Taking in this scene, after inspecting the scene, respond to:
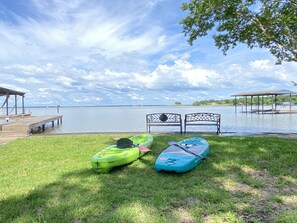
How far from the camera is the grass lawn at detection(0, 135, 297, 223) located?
339cm

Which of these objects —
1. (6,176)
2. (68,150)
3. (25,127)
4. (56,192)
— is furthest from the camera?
(25,127)

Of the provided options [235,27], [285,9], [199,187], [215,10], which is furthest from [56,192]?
[285,9]

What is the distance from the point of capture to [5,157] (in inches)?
280

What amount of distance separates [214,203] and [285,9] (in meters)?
6.91

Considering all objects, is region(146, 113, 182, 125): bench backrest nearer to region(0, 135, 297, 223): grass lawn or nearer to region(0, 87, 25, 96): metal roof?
region(0, 135, 297, 223): grass lawn

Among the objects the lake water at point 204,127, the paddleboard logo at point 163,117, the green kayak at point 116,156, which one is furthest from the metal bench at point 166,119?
the green kayak at point 116,156

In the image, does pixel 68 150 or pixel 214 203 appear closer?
pixel 214 203

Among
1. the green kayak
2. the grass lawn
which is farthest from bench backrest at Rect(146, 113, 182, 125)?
the green kayak

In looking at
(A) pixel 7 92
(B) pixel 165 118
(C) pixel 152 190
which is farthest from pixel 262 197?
(A) pixel 7 92

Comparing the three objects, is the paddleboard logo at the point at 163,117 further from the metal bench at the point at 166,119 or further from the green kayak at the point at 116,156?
the green kayak at the point at 116,156

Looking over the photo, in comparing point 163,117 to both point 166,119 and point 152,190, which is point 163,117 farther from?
point 152,190

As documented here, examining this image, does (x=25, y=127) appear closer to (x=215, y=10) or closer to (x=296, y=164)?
(x=215, y=10)

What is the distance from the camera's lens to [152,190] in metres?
4.26

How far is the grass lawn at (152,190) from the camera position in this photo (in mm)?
3393
